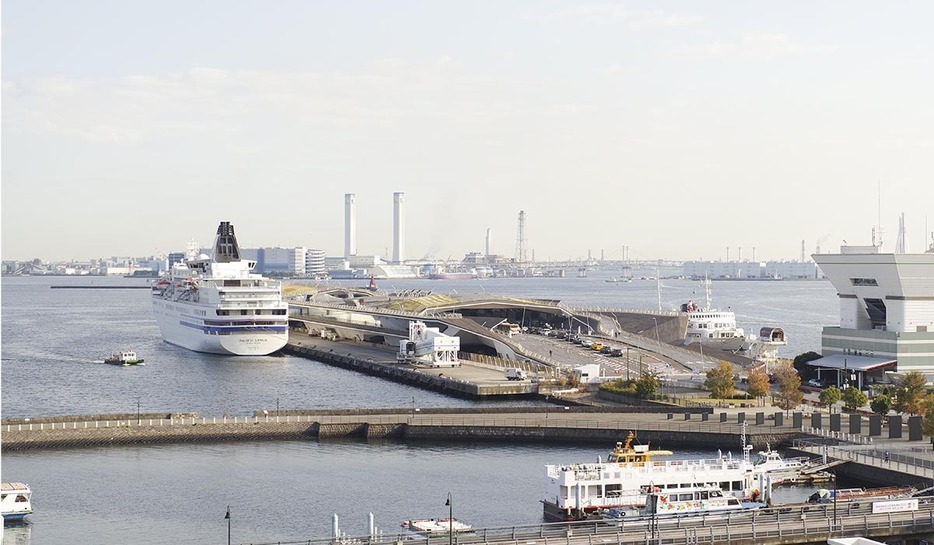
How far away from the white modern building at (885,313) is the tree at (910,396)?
6.10m

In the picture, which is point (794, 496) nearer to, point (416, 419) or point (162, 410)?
point (416, 419)

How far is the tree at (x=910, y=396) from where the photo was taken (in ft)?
137

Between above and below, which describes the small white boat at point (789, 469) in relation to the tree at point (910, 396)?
below

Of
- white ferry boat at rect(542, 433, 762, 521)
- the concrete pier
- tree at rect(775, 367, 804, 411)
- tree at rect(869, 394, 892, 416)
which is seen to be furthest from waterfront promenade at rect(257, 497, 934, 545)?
the concrete pier

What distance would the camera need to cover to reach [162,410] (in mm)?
50281

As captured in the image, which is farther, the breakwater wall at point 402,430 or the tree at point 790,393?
the tree at point 790,393

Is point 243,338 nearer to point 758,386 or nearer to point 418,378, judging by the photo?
point 418,378

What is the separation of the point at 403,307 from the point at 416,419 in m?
48.9

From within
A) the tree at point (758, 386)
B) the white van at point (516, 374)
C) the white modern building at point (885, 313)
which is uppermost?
the white modern building at point (885, 313)

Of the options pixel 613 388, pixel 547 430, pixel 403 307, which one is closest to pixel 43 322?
pixel 403 307

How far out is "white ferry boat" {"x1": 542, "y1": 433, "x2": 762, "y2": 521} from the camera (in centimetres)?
2861

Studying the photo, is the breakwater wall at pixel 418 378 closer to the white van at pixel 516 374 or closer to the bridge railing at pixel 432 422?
the white van at pixel 516 374

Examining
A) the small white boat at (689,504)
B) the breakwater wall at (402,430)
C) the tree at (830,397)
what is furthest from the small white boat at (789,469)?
the tree at (830,397)

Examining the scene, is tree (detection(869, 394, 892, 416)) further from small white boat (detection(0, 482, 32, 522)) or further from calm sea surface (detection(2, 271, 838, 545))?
small white boat (detection(0, 482, 32, 522))
